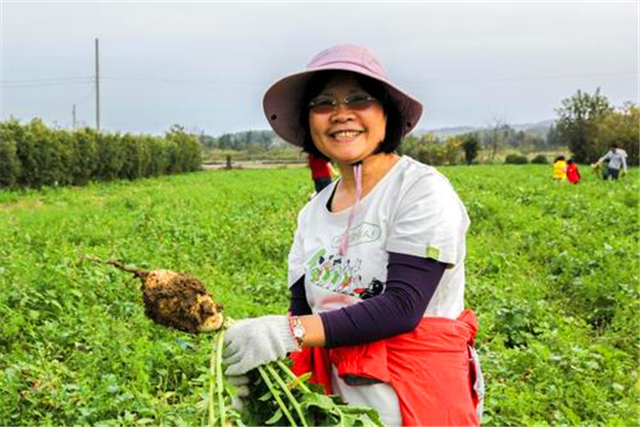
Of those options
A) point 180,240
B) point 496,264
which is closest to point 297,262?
point 496,264

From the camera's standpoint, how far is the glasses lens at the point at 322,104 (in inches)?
72.7

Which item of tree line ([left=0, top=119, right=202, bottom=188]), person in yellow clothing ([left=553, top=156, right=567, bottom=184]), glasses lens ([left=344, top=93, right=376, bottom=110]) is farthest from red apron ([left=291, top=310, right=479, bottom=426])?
tree line ([left=0, top=119, right=202, bottom=188])

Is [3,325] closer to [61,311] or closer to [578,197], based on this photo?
[61,311]

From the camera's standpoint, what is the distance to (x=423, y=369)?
5.38 feet

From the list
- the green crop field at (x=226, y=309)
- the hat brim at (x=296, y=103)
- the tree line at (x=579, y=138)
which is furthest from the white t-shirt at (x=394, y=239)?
the tree line at (x=579, y=138)

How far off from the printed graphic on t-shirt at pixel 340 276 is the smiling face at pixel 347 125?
0.85ft

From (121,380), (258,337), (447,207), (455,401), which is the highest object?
(447,207)

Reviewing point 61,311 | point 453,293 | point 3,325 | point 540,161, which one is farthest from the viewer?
point 540,161

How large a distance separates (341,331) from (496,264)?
6.12m

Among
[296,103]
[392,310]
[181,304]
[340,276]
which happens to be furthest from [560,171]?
[181,304]

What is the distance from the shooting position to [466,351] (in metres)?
1.73

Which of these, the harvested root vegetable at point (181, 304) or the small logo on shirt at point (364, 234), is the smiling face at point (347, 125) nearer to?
the small logo on shirt at point (364, 234)

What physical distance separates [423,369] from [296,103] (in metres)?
0.83

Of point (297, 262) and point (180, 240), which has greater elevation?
point (297, 262)
